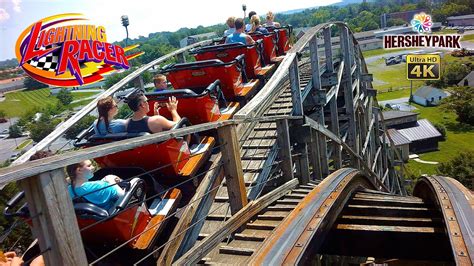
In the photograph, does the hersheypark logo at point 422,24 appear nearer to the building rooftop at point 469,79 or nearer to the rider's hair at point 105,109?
the building rooftop at point 469,79

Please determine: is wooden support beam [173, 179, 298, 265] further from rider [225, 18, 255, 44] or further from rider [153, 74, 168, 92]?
rider [225, 18, 255, 44]

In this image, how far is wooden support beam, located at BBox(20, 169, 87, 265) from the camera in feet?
4.98

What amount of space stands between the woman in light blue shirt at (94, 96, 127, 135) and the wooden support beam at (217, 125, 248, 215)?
122 centimetres

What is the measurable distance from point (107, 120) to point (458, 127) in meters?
41.0

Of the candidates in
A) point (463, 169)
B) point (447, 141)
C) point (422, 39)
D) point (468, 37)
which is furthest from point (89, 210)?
point (422, 39)

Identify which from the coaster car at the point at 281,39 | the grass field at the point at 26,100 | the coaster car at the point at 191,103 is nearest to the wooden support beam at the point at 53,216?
the coaster car at the point at 191,103

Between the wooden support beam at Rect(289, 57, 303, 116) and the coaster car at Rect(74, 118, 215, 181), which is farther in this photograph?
the wooden support beam at Rect(289, 57, 303, 116)

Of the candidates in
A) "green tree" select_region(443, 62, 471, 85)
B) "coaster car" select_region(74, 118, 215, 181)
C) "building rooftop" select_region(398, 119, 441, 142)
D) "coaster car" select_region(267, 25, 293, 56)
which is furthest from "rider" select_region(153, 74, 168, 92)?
"green tree" select_region(443, 62, 471, 85)

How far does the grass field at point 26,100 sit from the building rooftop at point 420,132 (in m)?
54.2

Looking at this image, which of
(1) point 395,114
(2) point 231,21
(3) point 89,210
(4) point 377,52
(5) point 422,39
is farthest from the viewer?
(5) point 422,39

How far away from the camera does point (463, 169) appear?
22453mm

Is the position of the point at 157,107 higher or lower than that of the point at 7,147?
higher

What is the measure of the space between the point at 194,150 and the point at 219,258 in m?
1.81

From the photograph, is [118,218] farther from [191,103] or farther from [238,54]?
[238,54]
